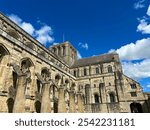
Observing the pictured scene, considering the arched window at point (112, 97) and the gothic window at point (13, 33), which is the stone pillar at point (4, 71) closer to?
the gothic window at point (13, 33)

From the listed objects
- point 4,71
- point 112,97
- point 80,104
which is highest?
point 4,71

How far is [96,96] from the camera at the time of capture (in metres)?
35.5

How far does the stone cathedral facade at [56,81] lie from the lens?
51.1 feet

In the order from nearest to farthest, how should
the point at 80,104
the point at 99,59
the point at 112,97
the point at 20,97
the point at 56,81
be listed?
the point at 20,97 → the point at 56,81 → the point at 80,104 → the point at 112,97 → the point at 99,59

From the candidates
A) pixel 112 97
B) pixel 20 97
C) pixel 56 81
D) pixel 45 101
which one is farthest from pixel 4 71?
pixel 112 97

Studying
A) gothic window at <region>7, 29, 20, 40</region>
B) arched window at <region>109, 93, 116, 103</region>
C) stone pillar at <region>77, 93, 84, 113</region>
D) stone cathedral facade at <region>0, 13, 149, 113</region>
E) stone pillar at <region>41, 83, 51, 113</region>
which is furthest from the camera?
arched window at <region>109, 93, 116, 103</region>

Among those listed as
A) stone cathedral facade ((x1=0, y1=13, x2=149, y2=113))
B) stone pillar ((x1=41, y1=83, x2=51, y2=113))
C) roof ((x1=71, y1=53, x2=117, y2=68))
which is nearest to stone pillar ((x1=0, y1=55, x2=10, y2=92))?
stone cathedral facade ((x1=0, y1=13, x2=149, y2=113))

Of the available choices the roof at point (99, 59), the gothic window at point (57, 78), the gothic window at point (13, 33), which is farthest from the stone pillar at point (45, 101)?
the roof at point (99, 59)

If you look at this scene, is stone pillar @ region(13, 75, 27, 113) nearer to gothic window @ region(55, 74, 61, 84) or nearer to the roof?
gothic window @ region(55, 74, 61, 84)

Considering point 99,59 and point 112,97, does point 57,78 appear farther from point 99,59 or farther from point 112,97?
point 99,59

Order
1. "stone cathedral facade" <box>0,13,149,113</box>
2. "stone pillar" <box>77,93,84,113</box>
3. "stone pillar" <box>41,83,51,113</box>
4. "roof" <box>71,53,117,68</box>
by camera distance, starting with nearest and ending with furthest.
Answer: "stone cathedral facade" <box>0,13,149,113</box> → "stone pillar" <box>41,83,51,113</box> → "stone pillar" <box>77,93,84,113</box> → "roof" <box>71,53,117,68</box>

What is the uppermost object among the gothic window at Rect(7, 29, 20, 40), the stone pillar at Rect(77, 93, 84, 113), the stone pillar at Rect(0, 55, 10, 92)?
the gothic window at Rect(7, 29, 20, 40)

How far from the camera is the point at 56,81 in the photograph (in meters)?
26.2

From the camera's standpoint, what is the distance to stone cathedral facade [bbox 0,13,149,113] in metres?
15.6
